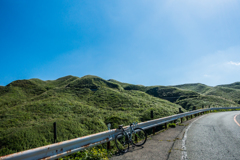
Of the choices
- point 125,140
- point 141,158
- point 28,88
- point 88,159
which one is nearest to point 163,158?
point 141,158

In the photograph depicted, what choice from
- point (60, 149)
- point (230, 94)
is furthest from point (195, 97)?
point (60, 149)

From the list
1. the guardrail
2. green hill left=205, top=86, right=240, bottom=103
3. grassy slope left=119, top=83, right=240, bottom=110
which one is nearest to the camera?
the guardrail

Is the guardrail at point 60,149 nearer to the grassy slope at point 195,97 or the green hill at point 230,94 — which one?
the grassy slope at point 195,97

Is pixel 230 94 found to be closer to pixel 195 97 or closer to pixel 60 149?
pixel 195 97

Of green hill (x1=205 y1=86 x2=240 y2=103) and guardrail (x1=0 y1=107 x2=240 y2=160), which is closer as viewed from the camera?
guardrail (x1=0 y1=107 x2=240 y2=160)

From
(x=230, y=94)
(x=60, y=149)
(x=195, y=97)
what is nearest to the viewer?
(x=60, y=149)

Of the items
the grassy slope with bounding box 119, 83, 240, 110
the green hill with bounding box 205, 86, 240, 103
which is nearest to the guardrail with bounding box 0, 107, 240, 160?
the grassy slope with bounding box 119, 83, 240, 110

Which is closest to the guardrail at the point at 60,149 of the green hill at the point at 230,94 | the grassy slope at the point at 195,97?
the grassy slope at the point at 195,97

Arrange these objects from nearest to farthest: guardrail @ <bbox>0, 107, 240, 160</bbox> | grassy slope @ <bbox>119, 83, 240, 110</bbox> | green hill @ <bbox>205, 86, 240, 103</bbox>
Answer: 1. guardrail @ <bbox>0, 107, 240, 160</bbox>
2. grassy slope @ <bbox>119, 83, 240, 110</bbox>
3. green hill @ <bbox>205, 86, 240, 103</bbox>

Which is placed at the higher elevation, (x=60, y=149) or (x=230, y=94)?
(x=60, y=149)

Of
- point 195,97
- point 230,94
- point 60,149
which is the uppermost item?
point 60,149

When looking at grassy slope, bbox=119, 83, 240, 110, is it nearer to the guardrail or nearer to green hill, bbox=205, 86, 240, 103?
green hill, bbox=205, 86, 240, 103

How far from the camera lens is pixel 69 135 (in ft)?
39.1

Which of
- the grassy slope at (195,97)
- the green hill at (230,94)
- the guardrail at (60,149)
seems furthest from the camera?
the green hill at (230,94)
